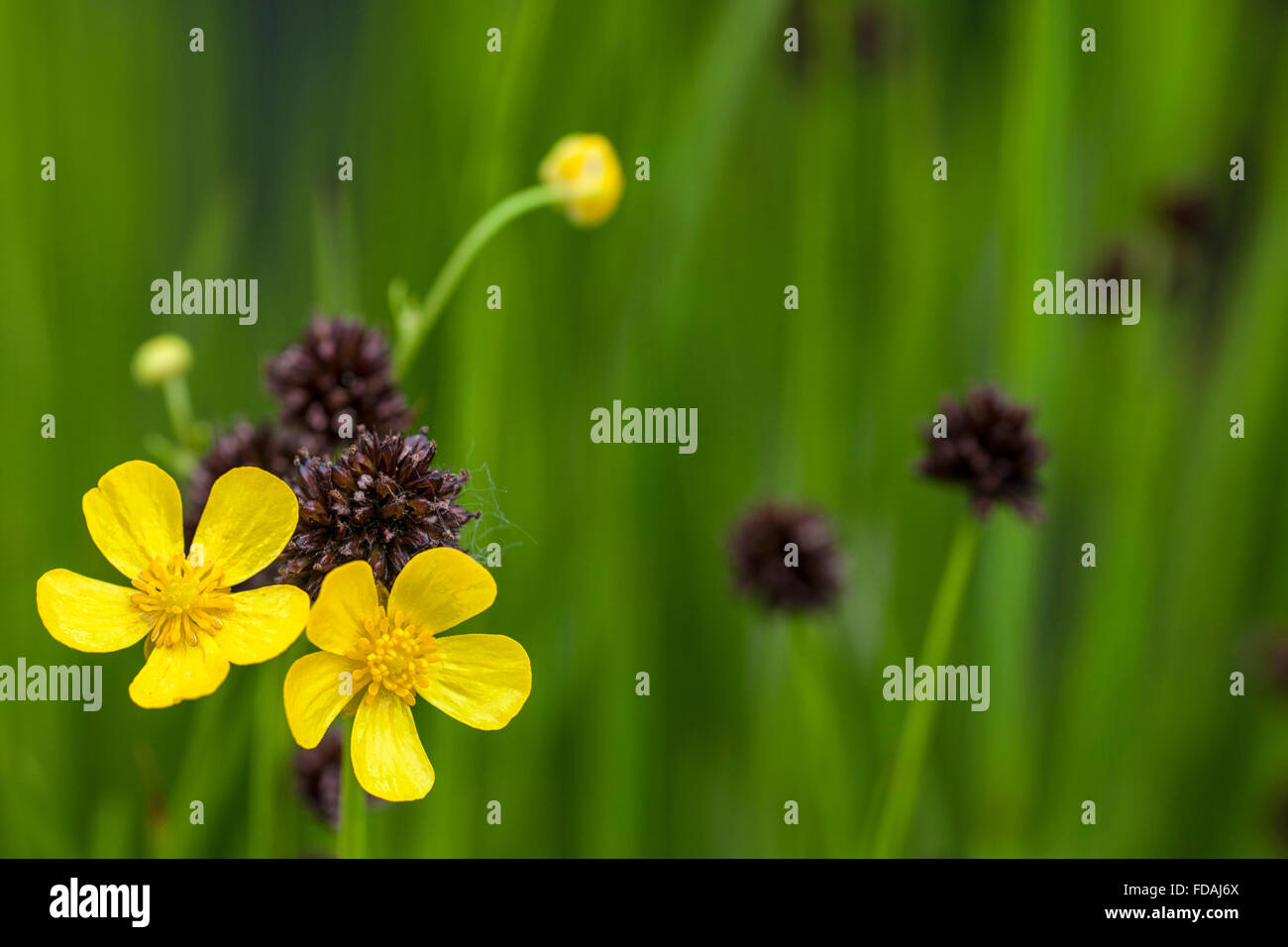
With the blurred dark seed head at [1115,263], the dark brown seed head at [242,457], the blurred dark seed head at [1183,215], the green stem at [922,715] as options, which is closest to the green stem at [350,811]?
the dark brown seed head at [242,457]

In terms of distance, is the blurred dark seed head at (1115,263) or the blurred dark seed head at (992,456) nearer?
the blurred dark seed head at (992,456)

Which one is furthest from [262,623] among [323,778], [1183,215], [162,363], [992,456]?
[1183,215]

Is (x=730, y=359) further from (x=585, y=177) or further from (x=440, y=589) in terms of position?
(x=440, y=589)

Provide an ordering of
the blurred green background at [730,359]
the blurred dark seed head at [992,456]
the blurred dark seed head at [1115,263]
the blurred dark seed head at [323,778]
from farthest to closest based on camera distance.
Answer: the blurred dark seed head at [1115,263] → the blurred green background at [730,359] → the blurred dark seed head at [992,456] → the blurred dark seed head at [323,778]

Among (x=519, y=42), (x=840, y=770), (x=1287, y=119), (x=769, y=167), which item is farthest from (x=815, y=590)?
(x=1287, y=119)

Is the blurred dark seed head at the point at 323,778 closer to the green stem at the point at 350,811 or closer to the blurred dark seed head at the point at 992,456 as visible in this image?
the green stem at the point at 350,811
